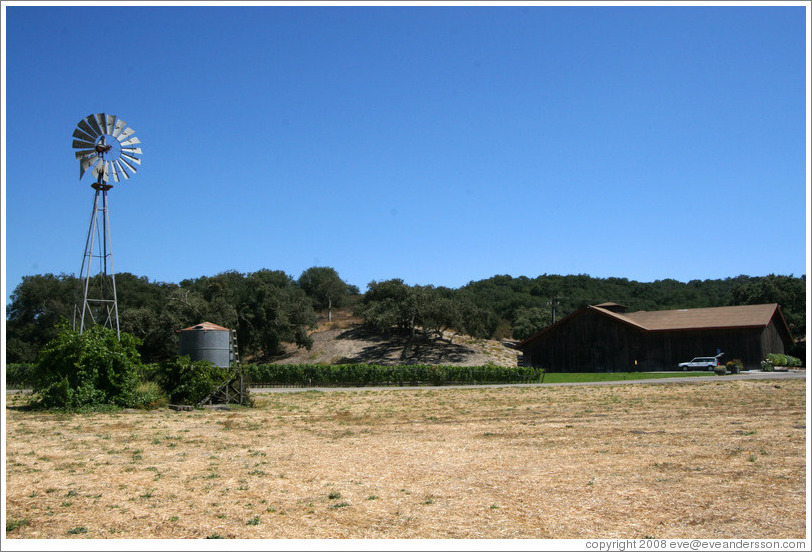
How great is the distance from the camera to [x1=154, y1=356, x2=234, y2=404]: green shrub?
86.2 ft

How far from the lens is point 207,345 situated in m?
27.2

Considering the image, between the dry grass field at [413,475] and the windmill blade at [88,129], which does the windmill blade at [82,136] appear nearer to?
the windmill blade at [88,129]

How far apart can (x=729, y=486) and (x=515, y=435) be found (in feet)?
24.5

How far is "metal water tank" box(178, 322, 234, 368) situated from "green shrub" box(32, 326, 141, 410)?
2325 millimetres

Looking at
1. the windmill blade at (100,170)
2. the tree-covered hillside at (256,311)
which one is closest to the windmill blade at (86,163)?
the windmill blade at (100,170)

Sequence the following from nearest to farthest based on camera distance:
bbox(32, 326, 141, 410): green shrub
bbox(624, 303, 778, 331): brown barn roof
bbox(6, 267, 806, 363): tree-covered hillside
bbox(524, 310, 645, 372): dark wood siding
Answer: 1. bbox(32, 326, 141, 410): green shrub
2. bbox(624, 303, 778, 331): brown barn roof
3. bbox(524, 310, 645, 372): dark wood siding
4. bbox(6, 267, 806, 363): tree-covered hillside

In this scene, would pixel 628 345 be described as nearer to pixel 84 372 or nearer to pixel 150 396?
pixel 150 396

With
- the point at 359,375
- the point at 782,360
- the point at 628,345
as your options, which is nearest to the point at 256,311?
the point at 359,375

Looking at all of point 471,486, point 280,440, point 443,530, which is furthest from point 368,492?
point 280,440

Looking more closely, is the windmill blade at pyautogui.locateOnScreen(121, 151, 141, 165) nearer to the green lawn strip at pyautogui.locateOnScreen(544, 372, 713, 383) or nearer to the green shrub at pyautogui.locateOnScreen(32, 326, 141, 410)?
the green shrub at pyautogui.locateOnScreen(32, 326, 141, 410)

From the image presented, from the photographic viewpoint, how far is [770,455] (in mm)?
13602

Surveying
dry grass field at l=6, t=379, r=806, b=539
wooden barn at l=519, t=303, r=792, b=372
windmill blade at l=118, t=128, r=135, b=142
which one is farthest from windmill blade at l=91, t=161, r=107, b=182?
wooden barn at l=519, t=303, r=792, b=372

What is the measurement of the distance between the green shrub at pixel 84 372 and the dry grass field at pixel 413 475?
1435 millimetres

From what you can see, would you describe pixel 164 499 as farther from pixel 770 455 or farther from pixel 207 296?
pixel 207 296
